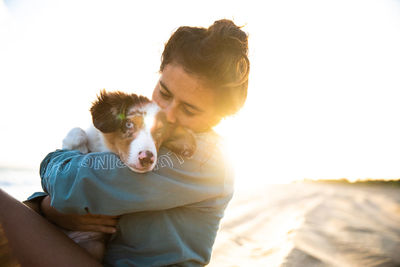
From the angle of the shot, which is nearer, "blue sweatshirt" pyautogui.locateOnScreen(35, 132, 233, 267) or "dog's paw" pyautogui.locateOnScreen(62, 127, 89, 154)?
"blue sweatshirt" pyautogui.locateOnScreen(35, 132, 233, 267)

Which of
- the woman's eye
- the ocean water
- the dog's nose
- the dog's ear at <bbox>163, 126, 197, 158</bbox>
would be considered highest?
the woman's eye

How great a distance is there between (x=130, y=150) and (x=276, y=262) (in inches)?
62.3

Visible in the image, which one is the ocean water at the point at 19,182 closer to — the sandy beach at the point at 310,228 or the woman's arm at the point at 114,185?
the sandy beach at the point at 310,228

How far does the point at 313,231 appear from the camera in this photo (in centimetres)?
308

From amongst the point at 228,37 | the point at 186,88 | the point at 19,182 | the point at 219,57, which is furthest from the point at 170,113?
the point at 19,182

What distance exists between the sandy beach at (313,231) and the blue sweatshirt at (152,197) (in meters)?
1.18

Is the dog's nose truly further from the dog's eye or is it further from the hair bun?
the hair bun

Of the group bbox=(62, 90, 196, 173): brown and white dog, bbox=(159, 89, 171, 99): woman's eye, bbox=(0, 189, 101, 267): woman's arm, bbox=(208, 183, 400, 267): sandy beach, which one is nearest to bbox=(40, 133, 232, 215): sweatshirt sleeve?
bbox=(0, 189, 101, 267): woman's arm

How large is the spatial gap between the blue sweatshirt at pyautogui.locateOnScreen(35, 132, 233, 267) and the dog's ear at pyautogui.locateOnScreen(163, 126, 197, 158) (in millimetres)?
35

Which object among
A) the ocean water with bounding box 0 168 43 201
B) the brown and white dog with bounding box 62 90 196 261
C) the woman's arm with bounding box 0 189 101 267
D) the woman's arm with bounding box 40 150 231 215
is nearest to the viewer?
the woman's arm with bounding box 0 189 101 267

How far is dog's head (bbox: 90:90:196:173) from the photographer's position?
5.64ft

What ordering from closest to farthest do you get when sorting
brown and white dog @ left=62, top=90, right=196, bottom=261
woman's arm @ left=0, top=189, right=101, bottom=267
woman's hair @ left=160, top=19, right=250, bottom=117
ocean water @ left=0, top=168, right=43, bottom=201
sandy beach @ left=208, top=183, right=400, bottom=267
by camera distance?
woman's arm @ left=0, top=189, right=101, bottom=267 → brown and white dog @ left=62, top=90, right=196, bottom=261 → woman's hair @ left=160, top=19, right=250, bottom=117 → sandy beach @ left=208, top=183, right=400, bottom=267 → ocean water @ left=0, top=168, right=43, bottom=201

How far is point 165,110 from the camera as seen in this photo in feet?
6.24

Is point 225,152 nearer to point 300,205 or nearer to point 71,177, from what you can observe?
point 71,177
